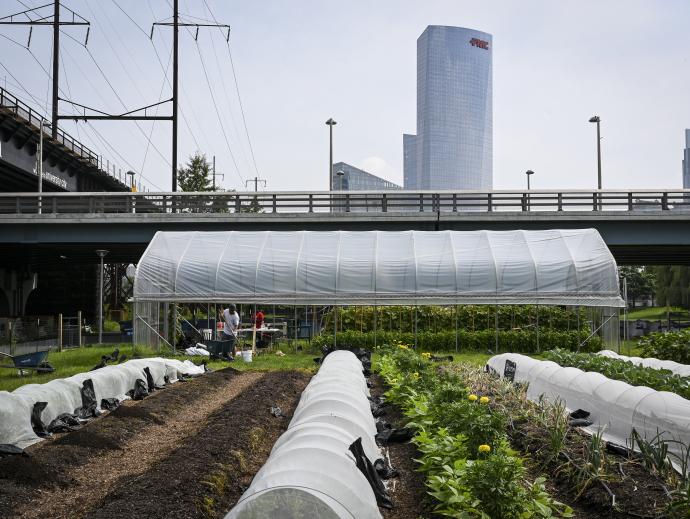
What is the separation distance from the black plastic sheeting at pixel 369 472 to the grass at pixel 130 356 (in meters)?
12.0

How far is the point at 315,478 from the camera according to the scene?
5.51 meters

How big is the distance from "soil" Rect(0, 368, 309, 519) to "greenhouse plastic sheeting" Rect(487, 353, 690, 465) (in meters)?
4.39

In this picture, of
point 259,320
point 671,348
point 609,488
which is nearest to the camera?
point 609,488

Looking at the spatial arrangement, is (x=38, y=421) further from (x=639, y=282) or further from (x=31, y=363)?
(x=639, y=282)

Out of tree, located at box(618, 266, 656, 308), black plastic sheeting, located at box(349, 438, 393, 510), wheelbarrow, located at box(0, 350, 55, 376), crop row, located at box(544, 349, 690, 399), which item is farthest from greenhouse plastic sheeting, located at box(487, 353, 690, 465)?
tree, located at box(618, 266, 656, 308)

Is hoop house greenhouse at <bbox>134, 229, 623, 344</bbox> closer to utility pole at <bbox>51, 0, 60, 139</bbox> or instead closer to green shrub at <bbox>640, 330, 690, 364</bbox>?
green shrub at <bbox>640, 330, 690, 364</bbox>

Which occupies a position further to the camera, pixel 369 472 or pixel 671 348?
pixel 671 348

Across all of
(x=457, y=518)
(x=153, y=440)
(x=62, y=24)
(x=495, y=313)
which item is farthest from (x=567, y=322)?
(x=62, y=24)

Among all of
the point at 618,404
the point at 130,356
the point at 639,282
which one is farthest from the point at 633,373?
the point at 639,282

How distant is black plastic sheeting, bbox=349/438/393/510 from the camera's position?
6.64 m

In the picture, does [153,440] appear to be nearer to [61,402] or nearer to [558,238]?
[61,402]

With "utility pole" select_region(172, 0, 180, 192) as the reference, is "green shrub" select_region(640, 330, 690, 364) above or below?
below

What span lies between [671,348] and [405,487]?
49.6 ft

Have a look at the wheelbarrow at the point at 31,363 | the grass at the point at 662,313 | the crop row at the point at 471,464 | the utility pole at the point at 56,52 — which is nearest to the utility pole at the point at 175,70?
the utility pole at the point at 56,52
